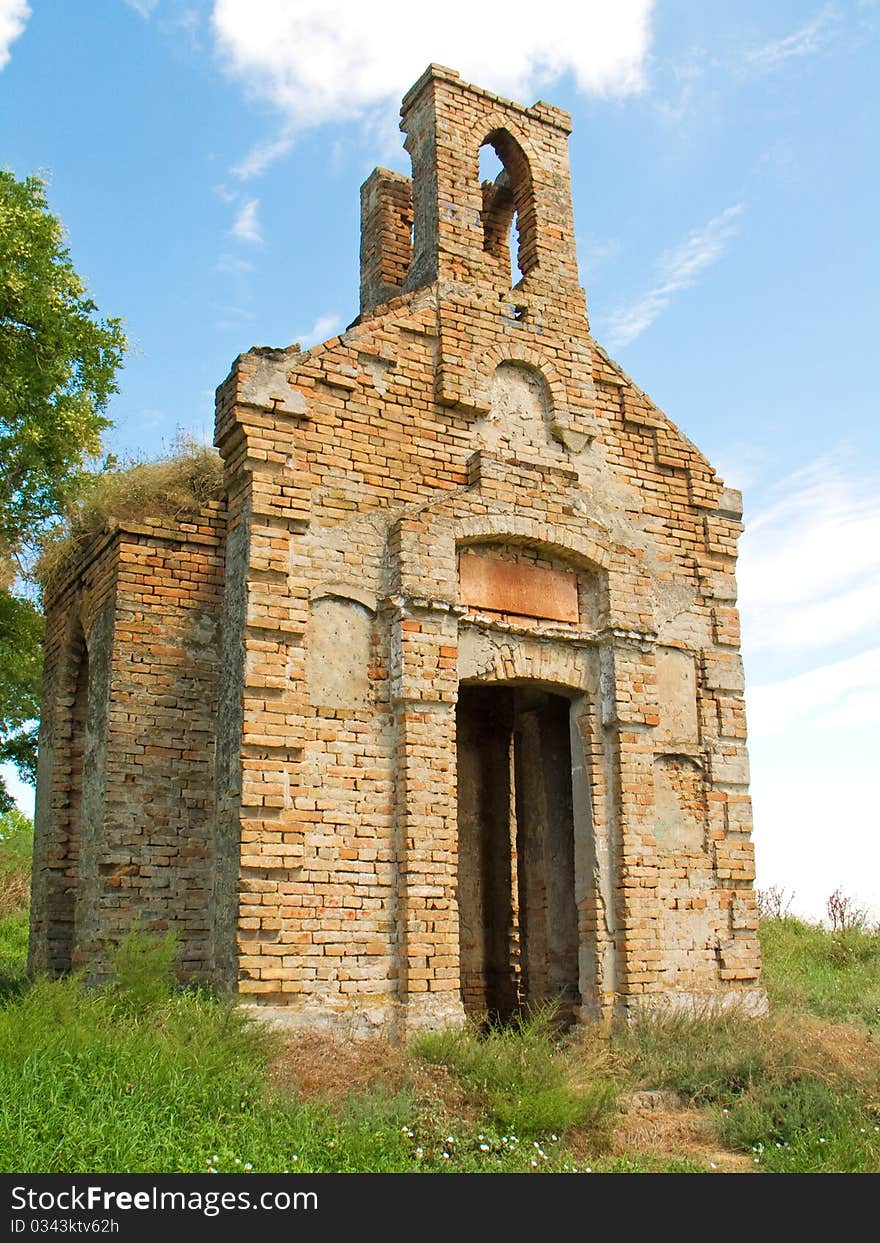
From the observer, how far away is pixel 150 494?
9375 mm

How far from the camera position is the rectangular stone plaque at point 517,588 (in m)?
9.23

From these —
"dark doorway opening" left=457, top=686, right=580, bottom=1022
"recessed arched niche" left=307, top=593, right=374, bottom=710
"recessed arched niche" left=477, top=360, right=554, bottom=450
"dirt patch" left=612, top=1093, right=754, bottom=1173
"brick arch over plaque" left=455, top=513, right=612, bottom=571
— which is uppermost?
"recessed arched niche" left=477, top=360, right=554, bottom=450

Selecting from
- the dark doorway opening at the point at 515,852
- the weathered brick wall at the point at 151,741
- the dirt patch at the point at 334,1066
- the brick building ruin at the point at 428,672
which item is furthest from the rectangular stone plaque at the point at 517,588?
the dirt patch at the point at 334,1066

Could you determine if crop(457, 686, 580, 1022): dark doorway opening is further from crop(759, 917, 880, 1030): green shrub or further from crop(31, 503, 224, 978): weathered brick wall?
crop(31, 503, 224, 978): weathered brick wall

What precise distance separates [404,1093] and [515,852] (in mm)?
5421

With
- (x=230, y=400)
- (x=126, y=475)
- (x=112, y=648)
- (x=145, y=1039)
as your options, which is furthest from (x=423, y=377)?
(x=145, y=1039)

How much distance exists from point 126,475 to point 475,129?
442 centimetres

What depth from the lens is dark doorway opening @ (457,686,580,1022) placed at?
1051cm

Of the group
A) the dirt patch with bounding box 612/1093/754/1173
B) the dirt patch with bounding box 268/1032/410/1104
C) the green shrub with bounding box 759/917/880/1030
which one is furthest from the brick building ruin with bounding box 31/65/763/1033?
the dirt patch with bounding box 612/1093/754/1173

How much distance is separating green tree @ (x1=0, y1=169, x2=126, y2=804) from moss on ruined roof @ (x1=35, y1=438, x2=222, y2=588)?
7.80 ft

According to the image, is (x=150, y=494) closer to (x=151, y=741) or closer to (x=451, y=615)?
(x=151, y=741)

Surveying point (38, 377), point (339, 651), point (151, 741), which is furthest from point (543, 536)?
point (38, 377)

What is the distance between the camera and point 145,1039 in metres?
6.44

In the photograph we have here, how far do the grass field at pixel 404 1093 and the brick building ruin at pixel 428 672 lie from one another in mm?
611
